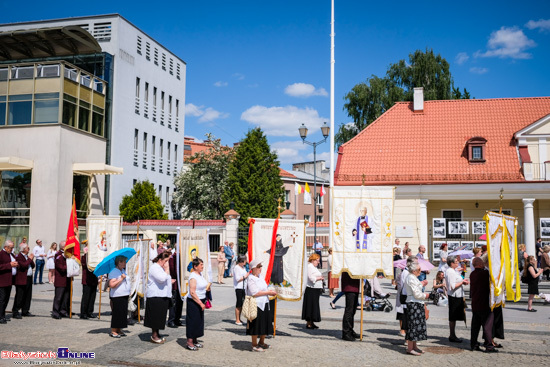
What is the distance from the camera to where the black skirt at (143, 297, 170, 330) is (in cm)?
1070

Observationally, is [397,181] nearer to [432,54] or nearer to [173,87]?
[432,54]

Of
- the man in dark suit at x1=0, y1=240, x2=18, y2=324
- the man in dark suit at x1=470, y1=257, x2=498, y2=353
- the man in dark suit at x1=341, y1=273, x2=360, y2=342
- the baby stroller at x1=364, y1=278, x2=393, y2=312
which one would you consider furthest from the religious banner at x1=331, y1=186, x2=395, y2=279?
the man in dark suit at x1=0, y1=240, x2=18, y2=324

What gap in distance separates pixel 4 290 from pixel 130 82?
2944cm

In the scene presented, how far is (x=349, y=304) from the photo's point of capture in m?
11.5

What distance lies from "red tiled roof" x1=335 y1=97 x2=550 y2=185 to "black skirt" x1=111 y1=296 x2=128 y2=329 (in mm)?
21223

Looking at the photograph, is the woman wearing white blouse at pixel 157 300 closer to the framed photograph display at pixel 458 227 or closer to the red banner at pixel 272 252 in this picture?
the red banner at pixel 272 252

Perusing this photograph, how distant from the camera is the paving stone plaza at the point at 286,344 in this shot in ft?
31.2

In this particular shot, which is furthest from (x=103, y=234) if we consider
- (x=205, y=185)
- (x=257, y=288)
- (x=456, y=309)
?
(x=205, y=185)

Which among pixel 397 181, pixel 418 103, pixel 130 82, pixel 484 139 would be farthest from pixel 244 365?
pixel 130 82

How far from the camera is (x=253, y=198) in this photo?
132ft

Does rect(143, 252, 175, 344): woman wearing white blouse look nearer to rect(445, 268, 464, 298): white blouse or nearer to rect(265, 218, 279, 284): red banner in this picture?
rect(265, 218, 279, 284): red banner

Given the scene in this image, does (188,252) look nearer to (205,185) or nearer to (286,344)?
(286,344)

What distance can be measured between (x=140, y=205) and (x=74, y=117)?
8359mm

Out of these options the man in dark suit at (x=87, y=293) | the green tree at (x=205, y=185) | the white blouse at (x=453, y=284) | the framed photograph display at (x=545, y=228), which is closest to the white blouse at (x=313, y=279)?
the white blouse at (x=453, y=284)
